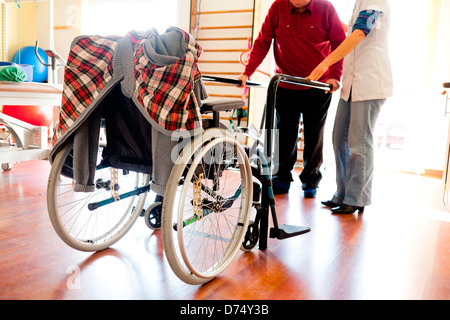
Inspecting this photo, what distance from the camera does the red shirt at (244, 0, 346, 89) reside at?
8.12 feet

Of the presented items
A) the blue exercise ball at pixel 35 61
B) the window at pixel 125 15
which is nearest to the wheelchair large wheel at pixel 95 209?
the window at pixel 125 15

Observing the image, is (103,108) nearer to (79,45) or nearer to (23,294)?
(79,45)

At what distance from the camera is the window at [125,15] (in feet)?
18.6

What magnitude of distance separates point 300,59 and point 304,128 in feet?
1.44

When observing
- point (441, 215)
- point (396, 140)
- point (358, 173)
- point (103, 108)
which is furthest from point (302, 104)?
point (396, 140)

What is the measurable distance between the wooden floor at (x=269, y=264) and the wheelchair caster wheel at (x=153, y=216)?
0.13 ft

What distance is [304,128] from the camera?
Result: 2678 millimetres

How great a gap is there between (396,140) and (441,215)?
2.32 meters

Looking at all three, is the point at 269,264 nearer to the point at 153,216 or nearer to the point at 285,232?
the point at 285,232

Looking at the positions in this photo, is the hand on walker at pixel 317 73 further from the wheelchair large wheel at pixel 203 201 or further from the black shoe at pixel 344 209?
the black shoe at pixel 344 209

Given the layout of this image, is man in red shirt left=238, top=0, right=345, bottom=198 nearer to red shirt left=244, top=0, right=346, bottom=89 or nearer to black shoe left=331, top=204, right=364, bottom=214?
red shirt left=244, top=0, right=346, bottom=89

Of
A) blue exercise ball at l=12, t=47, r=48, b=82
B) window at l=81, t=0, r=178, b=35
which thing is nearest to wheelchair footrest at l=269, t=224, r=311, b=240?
window at l=81, t=0, r=178, b=35

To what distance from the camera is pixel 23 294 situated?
1.24 m
